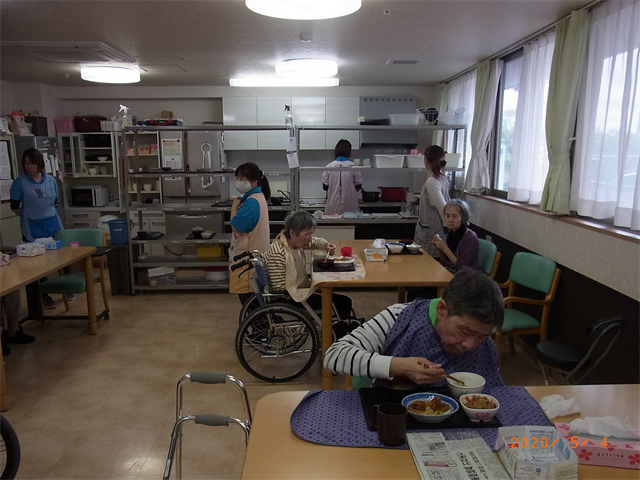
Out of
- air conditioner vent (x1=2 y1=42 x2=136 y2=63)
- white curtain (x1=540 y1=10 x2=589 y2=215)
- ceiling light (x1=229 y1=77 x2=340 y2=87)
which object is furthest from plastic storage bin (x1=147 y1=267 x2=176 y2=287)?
white curtain (x1=540 y1=10 x2=589 y2=215)

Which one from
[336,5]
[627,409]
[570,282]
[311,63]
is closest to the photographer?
[627,409]

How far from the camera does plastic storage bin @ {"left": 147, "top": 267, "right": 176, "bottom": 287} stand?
5410 mm

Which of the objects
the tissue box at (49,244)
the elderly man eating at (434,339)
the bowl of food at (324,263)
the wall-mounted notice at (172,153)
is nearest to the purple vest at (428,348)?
the elderly man eating at (434,339)

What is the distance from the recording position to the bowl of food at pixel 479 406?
1.39 metres

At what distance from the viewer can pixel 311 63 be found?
4.72 meters

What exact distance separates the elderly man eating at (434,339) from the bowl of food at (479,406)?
0.10m

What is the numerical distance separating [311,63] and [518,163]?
2.15 metres

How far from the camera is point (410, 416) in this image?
55.9 inches

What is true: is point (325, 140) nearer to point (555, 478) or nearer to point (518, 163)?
point (518, 163)

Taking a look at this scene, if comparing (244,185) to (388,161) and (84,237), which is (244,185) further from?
(388,161)

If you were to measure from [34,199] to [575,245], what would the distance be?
4.70 meters

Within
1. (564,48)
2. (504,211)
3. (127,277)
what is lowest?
(127,277)

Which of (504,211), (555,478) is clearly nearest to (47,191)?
(504,211)

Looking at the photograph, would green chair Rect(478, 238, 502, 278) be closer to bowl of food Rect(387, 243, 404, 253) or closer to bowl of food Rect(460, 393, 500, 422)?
bowl of food Rect(387, 243, 404, 253)
